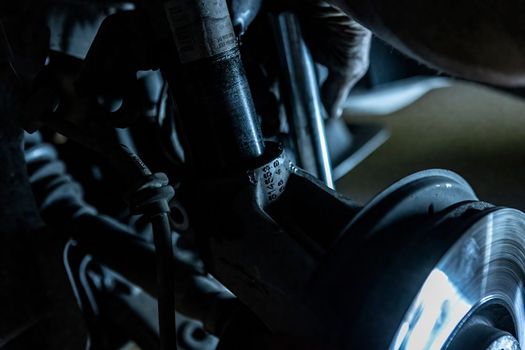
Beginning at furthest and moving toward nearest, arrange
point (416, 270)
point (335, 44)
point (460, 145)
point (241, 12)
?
point (460, 145), point (335, 44), point (241, 12), point (416, 270)

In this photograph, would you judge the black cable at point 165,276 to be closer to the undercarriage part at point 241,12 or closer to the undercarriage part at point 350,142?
the undercarriage part at point 241,12

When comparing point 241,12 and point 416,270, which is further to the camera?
point 241,12

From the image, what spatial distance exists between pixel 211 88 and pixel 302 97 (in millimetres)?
390

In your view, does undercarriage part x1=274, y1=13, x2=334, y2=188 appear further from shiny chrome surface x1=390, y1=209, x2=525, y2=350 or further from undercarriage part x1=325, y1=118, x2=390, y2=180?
undercarriage part x1=325, y1=118, x2=390, y2=180

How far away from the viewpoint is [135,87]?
24.7 inches

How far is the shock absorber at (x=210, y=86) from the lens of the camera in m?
0.51

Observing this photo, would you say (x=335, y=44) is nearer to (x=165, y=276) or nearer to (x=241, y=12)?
(x=241, y=12)

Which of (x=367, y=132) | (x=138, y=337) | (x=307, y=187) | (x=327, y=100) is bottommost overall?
(x=367, y=132)

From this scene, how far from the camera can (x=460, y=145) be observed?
63.0 inches

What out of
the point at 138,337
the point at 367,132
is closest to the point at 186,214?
the point at 138,337

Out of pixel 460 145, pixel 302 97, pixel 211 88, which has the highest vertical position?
pixel 211 88

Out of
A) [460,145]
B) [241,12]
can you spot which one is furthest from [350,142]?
[241,12]

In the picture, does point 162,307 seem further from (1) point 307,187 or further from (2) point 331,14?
(2) point 331,14

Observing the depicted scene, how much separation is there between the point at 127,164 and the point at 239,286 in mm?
160
